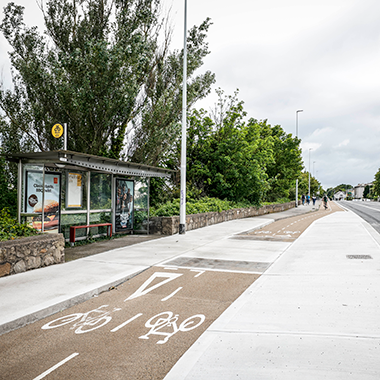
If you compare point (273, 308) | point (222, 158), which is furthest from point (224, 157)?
point (273, 308)

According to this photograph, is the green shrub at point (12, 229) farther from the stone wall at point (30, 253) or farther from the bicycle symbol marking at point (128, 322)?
the bicycle symbol marking at point (128, 322)

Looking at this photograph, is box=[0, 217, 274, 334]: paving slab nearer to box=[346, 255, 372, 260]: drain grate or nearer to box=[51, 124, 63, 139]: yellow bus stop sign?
box=[51, 124, 63, 139]: yellow bus stop sign

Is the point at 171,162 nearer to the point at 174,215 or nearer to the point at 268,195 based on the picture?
the point at 174,215

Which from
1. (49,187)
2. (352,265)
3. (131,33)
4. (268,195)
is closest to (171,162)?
(131,33)

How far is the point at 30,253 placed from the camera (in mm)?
7984

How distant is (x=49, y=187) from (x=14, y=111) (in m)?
7.15

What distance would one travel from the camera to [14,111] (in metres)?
15.8

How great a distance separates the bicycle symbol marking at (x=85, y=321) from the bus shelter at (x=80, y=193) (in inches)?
200

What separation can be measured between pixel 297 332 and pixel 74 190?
9.19m

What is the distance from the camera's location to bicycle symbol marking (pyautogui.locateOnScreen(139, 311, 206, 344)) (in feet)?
15.5

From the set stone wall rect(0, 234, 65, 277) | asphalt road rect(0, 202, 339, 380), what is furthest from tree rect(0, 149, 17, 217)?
asphalt road rect(0, 202, 339, 380)

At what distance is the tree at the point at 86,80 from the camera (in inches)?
581

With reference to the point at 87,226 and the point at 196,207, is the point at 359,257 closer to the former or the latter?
the point at 87,226

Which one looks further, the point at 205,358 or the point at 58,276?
the point at 58,276
